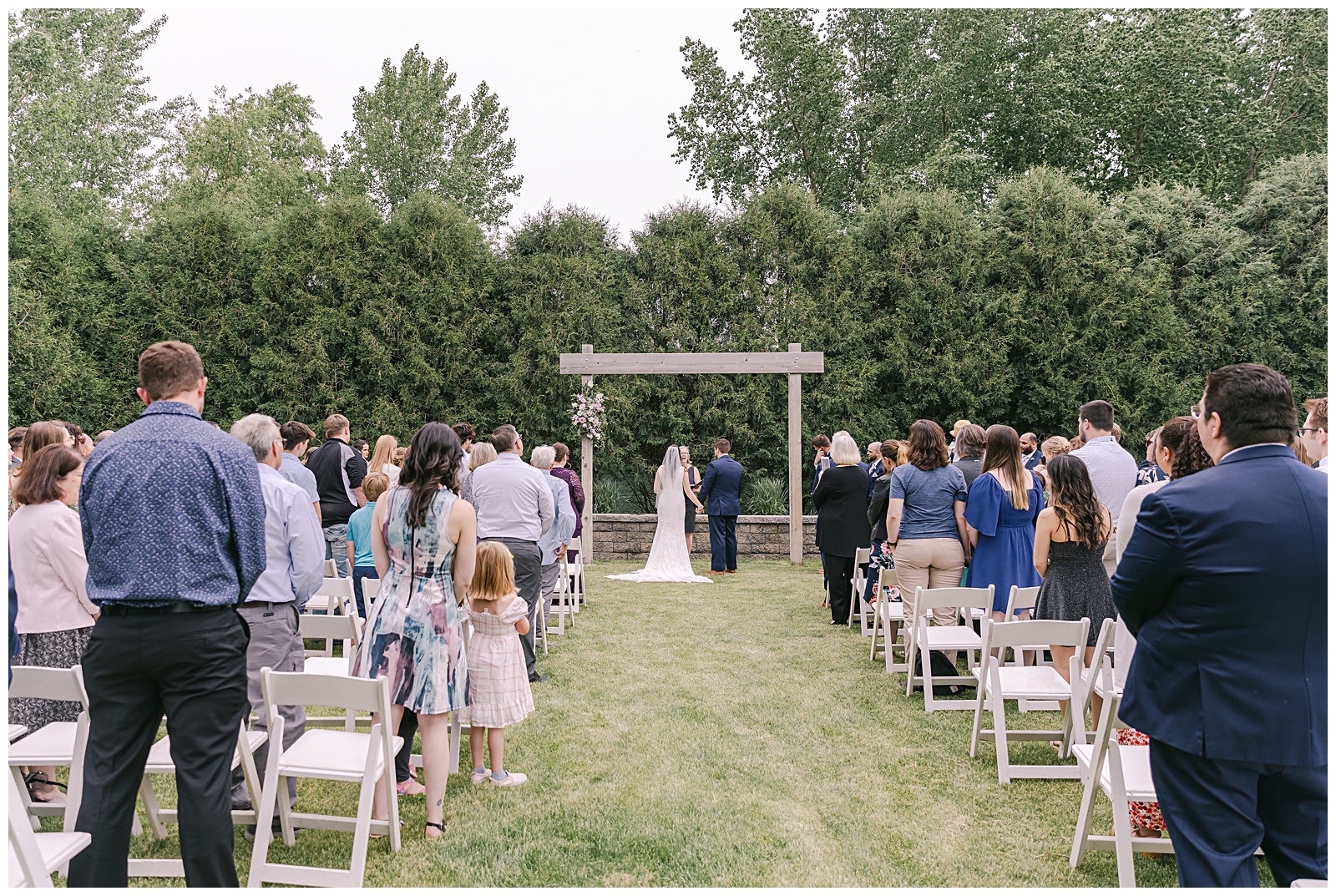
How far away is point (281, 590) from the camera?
4.12m

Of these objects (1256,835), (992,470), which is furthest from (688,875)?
(992,470)

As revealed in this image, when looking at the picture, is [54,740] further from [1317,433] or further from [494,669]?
[1317,433]

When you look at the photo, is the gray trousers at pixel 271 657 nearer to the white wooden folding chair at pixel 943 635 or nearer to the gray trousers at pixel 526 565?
the gray trousers at pixel 526 565

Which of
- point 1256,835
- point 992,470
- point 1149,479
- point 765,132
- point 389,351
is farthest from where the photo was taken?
point 765,132

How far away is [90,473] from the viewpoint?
9.40ft

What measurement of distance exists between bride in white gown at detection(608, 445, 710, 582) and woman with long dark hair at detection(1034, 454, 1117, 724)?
755 cm

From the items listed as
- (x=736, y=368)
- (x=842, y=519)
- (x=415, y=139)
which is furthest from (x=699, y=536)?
(x=415, y=139)

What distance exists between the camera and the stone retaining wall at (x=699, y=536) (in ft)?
48.7

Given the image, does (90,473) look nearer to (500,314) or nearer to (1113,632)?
(1113,632)

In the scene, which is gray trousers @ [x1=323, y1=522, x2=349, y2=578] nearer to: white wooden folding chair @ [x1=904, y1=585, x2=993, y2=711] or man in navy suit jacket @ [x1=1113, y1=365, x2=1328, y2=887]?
white wooden folding chair @ [x1=904, y1=585, x2=993, y2=711]

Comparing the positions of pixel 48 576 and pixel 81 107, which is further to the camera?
pixel 81 107

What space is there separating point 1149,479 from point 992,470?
2.30 m

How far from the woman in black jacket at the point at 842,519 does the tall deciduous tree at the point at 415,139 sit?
18.9 metres

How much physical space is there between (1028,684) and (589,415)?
10284 millimetres
